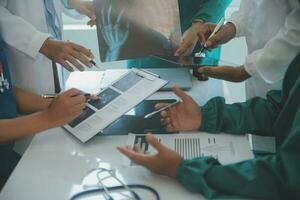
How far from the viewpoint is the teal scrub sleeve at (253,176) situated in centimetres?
81

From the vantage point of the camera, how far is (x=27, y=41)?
1.22 m

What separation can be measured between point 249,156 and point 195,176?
0.69 feet

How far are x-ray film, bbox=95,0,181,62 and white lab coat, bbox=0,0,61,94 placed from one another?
20 centimetres

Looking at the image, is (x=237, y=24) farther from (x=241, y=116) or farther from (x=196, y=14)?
(x=241, y=116)

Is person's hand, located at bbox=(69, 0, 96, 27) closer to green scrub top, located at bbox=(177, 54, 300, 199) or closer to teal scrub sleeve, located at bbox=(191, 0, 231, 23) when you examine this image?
teal scrub sleeve, located at bbox=(191, 0, 231, 23)

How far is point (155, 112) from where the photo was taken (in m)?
1.21

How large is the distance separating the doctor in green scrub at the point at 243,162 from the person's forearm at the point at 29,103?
1.46 ft

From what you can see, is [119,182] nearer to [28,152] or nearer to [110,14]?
[28,152]

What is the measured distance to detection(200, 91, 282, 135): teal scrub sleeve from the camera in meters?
1.11

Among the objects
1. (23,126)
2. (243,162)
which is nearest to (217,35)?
(243,162)

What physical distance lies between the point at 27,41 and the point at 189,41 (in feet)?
1.85

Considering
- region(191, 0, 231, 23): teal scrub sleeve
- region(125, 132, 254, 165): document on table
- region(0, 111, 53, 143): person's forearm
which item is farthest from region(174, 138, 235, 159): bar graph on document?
region(191, 0, 231, 23): teal scrub sleeve

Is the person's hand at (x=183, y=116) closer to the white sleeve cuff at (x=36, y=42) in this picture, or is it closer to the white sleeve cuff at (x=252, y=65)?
the white sleeve cuff at (x=252, y=65)

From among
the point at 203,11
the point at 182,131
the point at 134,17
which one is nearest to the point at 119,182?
the point at 182,131
